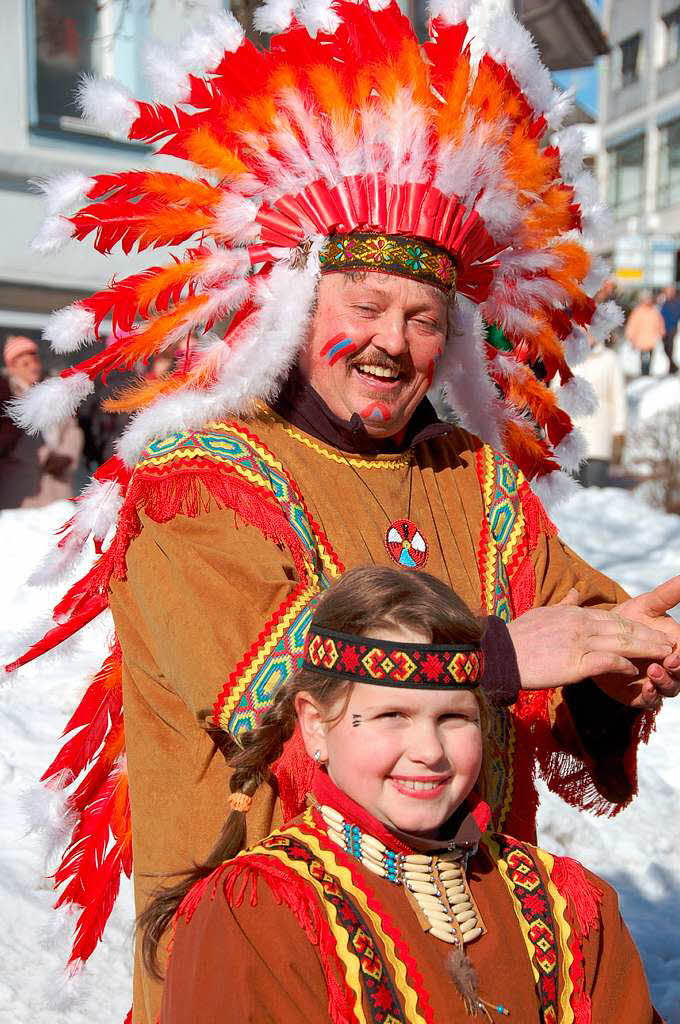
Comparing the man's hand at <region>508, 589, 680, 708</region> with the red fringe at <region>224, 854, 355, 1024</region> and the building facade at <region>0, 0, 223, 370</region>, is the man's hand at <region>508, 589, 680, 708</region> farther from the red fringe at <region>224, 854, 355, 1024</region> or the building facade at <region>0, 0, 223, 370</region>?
the building facade at <region>0, 0, 223, 370</region>

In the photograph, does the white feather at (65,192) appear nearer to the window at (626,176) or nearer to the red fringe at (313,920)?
the red fringe at (313,920)

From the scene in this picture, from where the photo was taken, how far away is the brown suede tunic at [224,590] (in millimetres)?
2082

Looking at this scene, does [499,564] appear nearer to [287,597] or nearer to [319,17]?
[287,597]

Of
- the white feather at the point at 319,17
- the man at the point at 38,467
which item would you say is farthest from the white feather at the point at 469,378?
the man at the point at 38,467

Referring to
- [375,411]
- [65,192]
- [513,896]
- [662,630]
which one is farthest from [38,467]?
[513,896]

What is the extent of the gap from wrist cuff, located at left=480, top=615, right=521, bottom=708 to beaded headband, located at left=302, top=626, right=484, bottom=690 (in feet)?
0.44

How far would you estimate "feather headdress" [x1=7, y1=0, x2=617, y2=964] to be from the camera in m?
2.54

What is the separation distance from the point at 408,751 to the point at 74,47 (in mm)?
9929

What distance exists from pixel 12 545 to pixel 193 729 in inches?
184

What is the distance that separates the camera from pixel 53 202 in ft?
9.95

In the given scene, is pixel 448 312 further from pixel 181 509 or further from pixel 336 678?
pixel 336 678

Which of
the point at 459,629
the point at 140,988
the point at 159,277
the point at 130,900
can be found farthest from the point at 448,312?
the point at 130,900

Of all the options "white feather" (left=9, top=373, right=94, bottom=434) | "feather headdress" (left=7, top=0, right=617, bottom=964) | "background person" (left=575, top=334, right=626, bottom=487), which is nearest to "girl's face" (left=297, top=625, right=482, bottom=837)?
"feather headdress" (left=7, top=0, right=617, bottom=964)

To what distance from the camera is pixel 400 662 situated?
1831mm
